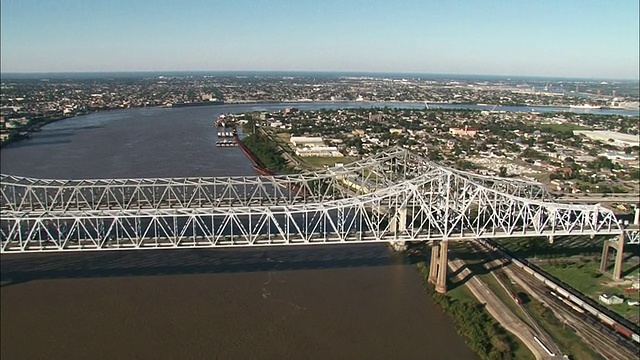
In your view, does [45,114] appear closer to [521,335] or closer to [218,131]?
[218,131]

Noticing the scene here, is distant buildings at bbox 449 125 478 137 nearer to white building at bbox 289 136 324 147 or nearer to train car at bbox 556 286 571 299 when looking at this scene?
white building at bbox 289 136 324 147

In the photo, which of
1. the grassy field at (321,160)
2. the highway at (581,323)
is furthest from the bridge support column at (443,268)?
the grassy field at (321,160)

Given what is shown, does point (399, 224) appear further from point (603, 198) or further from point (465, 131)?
point (465, 131)

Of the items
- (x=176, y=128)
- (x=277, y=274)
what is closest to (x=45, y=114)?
(x=176, y=128)

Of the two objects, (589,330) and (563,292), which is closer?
(589,330)

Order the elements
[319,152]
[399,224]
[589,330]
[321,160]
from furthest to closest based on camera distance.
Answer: [319,152]
[321,160]
[399,224]
[589,330]

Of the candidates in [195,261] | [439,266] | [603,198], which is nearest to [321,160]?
[603,198]

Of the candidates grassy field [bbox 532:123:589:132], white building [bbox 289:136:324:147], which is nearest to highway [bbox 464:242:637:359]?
white building [bbox 289:136:324:147]
